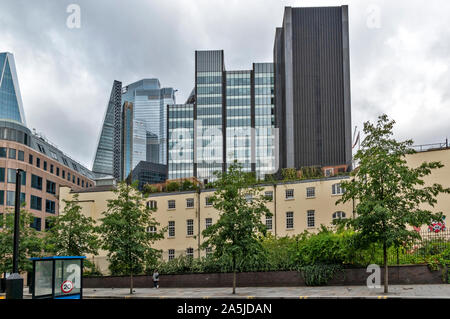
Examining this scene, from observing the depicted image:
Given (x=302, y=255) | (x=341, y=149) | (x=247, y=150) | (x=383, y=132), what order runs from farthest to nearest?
(x=247, y=150) < (x=341, y=149) < (x=302, y=255) < (x=383, y=132)

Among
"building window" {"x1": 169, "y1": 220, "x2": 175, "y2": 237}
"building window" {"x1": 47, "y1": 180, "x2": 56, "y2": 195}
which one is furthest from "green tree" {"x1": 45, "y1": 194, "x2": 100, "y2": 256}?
"building window" {"x1": 47, "y1": 180, "x2": 56, "y2": 195}

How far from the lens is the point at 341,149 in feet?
443

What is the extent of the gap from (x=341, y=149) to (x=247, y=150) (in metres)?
34.5

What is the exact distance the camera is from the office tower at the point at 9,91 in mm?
159375

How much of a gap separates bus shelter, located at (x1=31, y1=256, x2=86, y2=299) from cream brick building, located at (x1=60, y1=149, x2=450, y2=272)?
99.9ft

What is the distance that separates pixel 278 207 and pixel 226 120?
104963 mm

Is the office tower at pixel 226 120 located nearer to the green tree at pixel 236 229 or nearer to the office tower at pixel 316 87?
the office tower at pixel 316 87

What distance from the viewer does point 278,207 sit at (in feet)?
186

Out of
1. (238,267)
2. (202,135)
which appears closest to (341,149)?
(202,135)

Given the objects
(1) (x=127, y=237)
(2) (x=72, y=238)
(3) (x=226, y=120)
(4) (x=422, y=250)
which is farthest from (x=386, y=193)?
(3) (x=226, y=120)

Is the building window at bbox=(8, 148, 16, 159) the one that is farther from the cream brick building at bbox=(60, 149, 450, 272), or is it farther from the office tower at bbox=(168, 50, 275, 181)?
the office tower at bbox=(168, 50, 275, 181)

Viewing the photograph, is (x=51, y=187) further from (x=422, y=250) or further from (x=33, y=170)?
(x=422, y=250)
